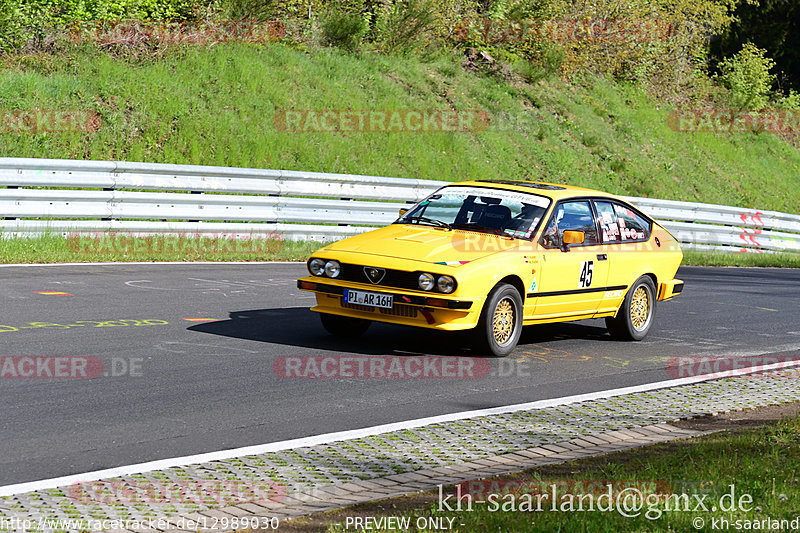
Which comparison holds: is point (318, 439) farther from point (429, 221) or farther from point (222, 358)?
point (429, 221)

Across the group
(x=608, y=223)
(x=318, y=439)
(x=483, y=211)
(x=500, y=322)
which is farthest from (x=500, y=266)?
(x=318, y=439)

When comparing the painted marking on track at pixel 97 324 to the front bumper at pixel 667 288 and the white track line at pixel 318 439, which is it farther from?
the front bumper at pixel 667 288

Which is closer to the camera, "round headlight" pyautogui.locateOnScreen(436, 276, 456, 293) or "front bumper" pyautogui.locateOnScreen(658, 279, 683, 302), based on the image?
"round headlight" pyautogui.locateOnScreen(436, 276, 456, 293)

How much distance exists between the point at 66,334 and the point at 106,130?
39.9ft

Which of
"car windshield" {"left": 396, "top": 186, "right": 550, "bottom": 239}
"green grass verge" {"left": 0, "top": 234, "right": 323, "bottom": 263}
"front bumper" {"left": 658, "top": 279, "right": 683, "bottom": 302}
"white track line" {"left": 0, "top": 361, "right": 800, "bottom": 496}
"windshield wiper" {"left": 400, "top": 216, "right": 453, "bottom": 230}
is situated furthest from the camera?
"green grass verge" {"left": 0, "top": 234, "right": 323, "bottom": 263}

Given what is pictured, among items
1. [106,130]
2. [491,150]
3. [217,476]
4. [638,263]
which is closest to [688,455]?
[217,476]

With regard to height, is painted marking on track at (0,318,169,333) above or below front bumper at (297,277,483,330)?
below

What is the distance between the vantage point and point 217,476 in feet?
18.4

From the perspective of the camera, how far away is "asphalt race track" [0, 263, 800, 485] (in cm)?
650

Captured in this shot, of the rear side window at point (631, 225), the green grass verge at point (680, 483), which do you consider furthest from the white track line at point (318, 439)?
the rear side window at point (631, 225)

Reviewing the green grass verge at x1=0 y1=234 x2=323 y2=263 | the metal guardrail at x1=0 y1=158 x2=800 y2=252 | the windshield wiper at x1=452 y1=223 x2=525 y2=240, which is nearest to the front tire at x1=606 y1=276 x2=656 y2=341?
the windshield wiper at x1=452 y1=223 x2=525 y2=240

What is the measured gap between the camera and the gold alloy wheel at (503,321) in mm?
9766

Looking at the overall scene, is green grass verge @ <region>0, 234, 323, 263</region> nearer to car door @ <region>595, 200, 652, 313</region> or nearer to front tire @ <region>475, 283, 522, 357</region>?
car door @ <region>595, 200, 652, 313</region>

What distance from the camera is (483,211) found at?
10680mm
